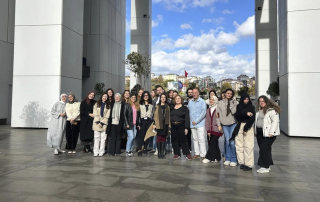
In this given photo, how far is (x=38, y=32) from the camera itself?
11953 millimetres

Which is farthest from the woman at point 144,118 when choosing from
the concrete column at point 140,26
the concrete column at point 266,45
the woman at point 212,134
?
the concrete column at point 266,45

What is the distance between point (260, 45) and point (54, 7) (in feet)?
59.8

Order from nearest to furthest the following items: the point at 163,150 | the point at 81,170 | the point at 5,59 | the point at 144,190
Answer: the point at 144,190
the point at 81,170
the point at 163,150
the point at 5,59

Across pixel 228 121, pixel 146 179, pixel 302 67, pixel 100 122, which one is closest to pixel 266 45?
pixel 302 67

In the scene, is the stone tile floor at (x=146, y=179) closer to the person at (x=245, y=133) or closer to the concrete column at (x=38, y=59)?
the person at (x=245, y=133)

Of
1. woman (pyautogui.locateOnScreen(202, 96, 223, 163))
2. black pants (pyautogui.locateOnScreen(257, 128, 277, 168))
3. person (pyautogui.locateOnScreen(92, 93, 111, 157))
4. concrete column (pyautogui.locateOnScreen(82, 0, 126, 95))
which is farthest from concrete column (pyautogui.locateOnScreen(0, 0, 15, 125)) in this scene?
black pants (pyautogui.locateOnScreen(257, 128, 277, 168))

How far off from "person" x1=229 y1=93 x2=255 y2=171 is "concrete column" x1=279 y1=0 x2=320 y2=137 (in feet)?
18.9

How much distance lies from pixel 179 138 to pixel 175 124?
16.1 inches

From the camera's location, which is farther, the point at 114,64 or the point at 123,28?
the point at 123,28

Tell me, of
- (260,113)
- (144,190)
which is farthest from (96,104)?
(260,113)

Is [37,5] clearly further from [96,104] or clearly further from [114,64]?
[114,64]

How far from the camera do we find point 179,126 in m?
6.52

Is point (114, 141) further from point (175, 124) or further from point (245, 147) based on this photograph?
point (245, 147)

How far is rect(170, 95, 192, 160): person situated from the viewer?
6426mm
